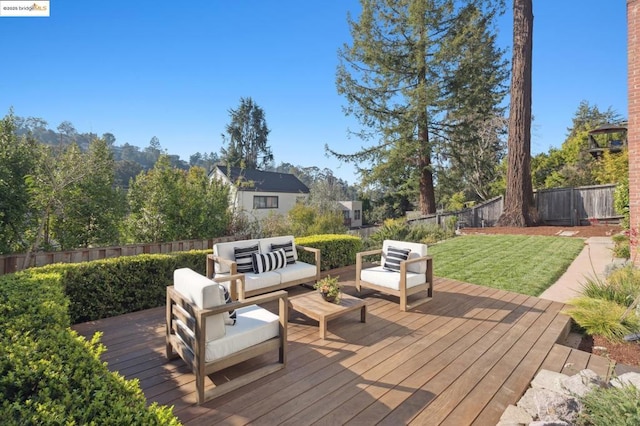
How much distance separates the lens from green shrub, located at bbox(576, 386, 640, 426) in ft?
5.79

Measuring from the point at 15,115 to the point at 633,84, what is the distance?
11.5m

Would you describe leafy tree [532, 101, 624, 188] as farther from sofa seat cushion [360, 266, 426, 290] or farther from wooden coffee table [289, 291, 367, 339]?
wooden coffee table [289, 291, 367, 339]

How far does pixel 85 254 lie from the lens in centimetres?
556

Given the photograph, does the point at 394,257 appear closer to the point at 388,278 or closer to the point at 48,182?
the point at 388,278

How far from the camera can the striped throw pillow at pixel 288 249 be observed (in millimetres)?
5182

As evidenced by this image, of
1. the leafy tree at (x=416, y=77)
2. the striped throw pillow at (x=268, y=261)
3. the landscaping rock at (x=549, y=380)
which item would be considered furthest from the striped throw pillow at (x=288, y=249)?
the leafy tree at (x=416, y=77)

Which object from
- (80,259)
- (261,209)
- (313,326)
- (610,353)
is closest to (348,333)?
(313,326)

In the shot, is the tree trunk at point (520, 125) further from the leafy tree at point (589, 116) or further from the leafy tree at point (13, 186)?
the leafy tree at point (589, 116)

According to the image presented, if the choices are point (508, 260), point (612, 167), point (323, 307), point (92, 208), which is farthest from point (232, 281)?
point (612, 167)

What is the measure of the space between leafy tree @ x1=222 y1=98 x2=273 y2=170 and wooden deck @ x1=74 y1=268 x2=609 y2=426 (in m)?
29.8

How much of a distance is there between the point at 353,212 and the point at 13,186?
26.3 m

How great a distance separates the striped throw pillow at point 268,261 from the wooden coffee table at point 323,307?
967mm

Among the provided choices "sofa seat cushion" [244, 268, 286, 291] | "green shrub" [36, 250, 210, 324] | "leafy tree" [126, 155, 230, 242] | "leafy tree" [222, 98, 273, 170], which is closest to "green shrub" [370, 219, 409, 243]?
"leafy tree" [126, 155, 230, 242]

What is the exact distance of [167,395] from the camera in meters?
2.46
